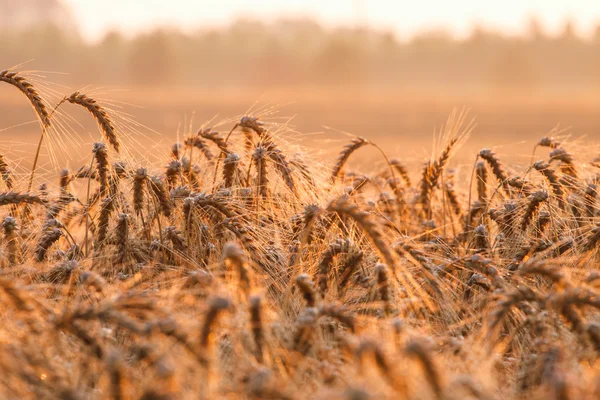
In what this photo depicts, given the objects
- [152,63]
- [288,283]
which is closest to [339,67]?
[152,63]

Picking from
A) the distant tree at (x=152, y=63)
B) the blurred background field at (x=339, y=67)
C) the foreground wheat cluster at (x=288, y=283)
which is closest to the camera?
the foreground wheat cluster at (x=288, y=283)

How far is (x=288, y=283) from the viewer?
2.21 m

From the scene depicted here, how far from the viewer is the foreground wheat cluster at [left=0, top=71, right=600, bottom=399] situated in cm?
138

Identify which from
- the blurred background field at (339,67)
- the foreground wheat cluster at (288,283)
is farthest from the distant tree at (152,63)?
the foreground wheat cluster at (288,283)

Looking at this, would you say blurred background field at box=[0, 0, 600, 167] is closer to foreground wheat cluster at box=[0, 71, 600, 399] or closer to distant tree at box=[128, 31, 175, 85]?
distant tree at box=[128, 31, 175, 85]

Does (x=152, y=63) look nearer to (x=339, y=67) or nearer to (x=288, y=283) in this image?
(x=339, y=67)

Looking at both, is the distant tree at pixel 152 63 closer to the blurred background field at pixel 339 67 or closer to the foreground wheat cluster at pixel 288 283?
the blurred background field at pixel 339 67

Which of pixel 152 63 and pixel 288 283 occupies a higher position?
pixel 152 63

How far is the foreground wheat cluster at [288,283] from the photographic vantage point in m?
1.38

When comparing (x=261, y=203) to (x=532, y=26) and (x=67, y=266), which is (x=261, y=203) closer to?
(x=67, y=266)

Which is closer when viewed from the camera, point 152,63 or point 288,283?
point 288,283

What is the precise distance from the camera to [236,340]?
5.16 feet

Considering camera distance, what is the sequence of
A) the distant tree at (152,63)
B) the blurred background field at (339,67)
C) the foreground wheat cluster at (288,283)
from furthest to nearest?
the distant tree at (152,63)
the blurred background field at (339,67)
the foreground wheat cluster at (288,283)

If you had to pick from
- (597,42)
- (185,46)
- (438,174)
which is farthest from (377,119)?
(597,42)
